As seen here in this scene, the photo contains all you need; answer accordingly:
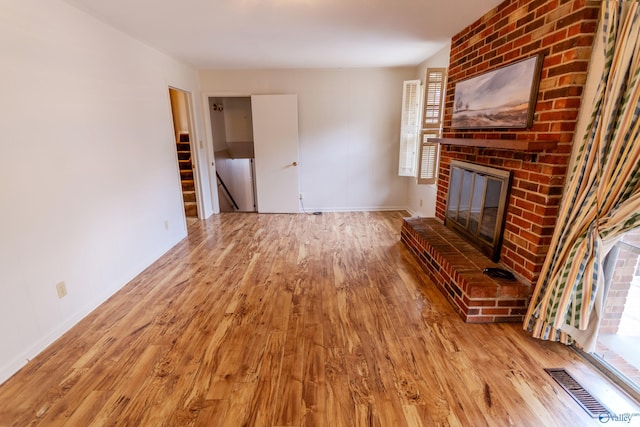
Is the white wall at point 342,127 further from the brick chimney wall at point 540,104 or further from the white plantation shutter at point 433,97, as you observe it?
the brick chimney wall at point 540,104

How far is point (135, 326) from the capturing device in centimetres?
222

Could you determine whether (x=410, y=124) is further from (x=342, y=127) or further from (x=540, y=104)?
(x=540, y=104)

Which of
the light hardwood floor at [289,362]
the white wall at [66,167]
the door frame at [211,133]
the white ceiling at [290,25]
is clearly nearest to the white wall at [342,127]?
the door frame at [211,133]

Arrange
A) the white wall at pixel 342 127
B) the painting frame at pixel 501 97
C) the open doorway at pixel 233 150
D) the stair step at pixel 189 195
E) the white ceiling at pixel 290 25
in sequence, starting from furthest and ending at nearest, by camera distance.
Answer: the open doorway at pixel 233 150
the stair step at pixel 189 195
the white wall at pixel 342 127
the white ceiling at pixel 290 25
the painting frame at pixel 501 97

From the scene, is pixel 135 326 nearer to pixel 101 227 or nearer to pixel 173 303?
pixel 173 303

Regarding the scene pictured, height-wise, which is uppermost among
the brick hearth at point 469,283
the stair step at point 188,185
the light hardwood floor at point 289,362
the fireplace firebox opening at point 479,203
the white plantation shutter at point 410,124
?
the white plantation shutter at point 410,124

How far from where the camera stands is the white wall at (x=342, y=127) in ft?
16.1

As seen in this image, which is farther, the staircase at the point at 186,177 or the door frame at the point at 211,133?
the staircase at the point at 186,177

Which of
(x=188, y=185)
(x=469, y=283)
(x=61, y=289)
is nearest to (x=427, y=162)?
(x=469, y=283)

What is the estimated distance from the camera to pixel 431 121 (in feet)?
12.0

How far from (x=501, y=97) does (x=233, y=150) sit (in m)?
5.54

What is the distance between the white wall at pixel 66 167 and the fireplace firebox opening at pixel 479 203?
10.6ft

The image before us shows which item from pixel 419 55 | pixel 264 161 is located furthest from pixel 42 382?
pixel 419 55

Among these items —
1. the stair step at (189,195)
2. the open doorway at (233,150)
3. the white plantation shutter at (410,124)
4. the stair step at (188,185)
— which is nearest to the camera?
the white plantation shutter at (410,124)
